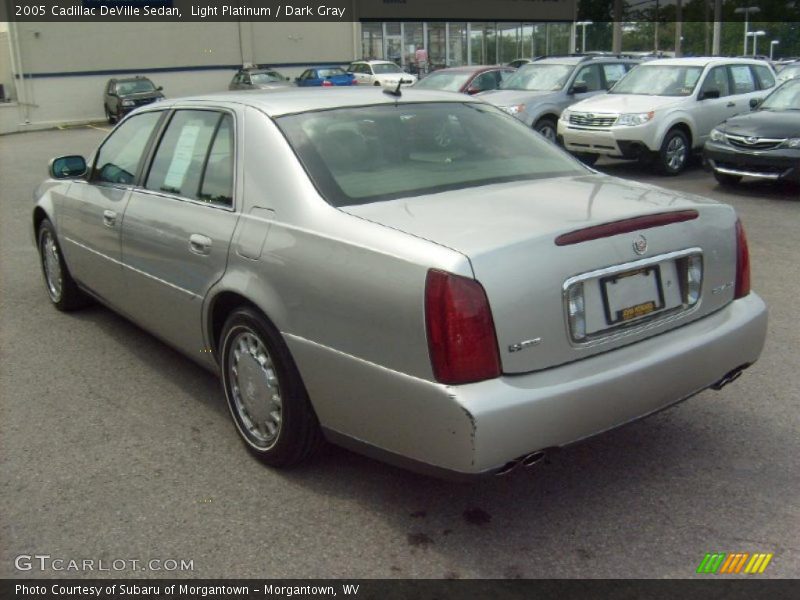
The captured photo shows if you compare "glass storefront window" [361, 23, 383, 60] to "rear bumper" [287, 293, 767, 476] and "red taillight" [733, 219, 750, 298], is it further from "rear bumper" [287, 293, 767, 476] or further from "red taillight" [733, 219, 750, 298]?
"rear bumper" [287, 293, 767, 476]

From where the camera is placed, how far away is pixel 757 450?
3.85 m

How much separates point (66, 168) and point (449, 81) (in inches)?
520

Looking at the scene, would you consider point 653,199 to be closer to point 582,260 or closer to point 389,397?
point 582,260

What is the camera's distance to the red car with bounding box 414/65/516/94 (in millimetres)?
17781

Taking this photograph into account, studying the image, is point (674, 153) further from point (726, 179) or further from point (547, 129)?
point (547, 129)

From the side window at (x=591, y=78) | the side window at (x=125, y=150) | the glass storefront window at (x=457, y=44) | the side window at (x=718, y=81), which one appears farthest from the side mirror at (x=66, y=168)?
the glass storefront window at (x=457, y=44)

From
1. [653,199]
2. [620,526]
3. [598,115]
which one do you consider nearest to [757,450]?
[620,526]

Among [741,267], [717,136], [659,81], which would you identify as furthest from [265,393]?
[659,81]

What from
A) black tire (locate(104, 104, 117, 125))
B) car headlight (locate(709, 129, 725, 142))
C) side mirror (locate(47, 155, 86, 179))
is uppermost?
side mirror (locate(47, 155, 86, 179))

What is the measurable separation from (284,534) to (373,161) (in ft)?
5.36

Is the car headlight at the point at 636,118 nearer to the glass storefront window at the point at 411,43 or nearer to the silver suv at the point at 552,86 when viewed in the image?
the silver suv at the point at 552,86

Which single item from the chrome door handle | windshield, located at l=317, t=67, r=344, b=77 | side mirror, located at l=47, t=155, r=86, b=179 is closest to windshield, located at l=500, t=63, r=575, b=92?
side mirror, located at l=47, t=155, r=86, b=179

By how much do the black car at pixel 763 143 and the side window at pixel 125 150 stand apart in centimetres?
819

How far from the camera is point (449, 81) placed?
18.0 m
